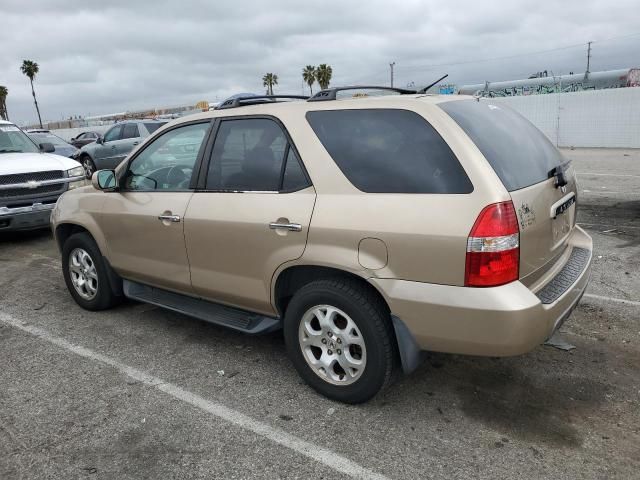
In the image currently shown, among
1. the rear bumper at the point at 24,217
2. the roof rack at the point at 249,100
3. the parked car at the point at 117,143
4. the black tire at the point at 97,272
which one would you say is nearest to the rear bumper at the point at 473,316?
the roof rack at the point at 249,100

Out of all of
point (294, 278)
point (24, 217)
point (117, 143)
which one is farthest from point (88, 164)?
point (294, 278)

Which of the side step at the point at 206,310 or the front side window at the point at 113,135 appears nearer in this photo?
the side step at the point at 206,310

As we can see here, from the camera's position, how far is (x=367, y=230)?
2840 millimetres

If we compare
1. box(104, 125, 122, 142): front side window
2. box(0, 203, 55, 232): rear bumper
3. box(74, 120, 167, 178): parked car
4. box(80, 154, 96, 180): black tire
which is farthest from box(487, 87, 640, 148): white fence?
box(0, 203, 55, 232): rear bumper

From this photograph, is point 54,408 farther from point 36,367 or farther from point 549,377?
point 549,377

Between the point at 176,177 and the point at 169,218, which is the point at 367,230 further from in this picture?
the point at 176,177

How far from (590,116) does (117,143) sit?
18.3m

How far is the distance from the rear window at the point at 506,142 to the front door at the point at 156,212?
1857mm

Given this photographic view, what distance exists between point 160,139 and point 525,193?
2.75 m

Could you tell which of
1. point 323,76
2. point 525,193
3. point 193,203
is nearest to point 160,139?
point 193,203

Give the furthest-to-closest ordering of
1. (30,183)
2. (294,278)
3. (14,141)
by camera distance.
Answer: (14,141) → (30,183) → (294,278)

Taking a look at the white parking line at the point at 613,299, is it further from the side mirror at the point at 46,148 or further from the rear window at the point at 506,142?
the side mirror at the point at 46,148

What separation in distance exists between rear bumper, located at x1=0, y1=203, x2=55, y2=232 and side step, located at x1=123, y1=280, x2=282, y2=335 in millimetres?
3774

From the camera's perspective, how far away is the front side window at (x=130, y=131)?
16094mm
